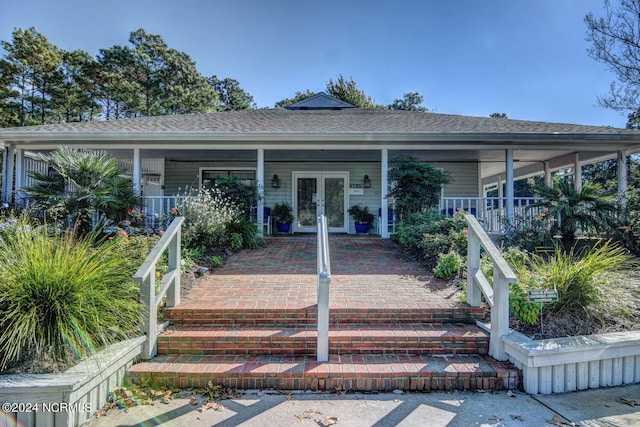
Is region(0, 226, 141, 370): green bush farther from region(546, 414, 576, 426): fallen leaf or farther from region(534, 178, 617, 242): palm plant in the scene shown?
region(534, 178, 617, 242): palm plant

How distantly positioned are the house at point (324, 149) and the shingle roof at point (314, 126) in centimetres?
3

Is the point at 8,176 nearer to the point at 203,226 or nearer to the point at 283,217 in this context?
the point at 203,226

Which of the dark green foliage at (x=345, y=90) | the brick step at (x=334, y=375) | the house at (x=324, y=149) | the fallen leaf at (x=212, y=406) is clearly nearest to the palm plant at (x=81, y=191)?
the house at (x=324, y=149)

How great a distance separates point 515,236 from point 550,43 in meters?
7.71

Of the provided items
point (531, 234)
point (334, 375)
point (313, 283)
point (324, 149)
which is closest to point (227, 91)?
point (324, 149)

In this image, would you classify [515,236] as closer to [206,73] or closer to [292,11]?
[292,11]

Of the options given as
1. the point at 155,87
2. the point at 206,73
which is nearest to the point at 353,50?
the point at 155,87

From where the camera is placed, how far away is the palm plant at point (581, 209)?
6.32m

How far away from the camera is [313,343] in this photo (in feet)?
10.8

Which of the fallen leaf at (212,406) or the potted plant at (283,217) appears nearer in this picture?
the fallen leaf at (212,406)

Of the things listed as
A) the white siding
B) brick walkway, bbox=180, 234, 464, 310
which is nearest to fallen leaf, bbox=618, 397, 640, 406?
brick walkway, bbox=180, 234, 464, 310

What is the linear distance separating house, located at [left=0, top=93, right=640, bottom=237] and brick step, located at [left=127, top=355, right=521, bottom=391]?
215 inches

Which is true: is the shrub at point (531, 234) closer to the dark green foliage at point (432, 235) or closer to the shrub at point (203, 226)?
the dark green foliage at point (432, 235)

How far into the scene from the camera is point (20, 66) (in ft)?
60.7
